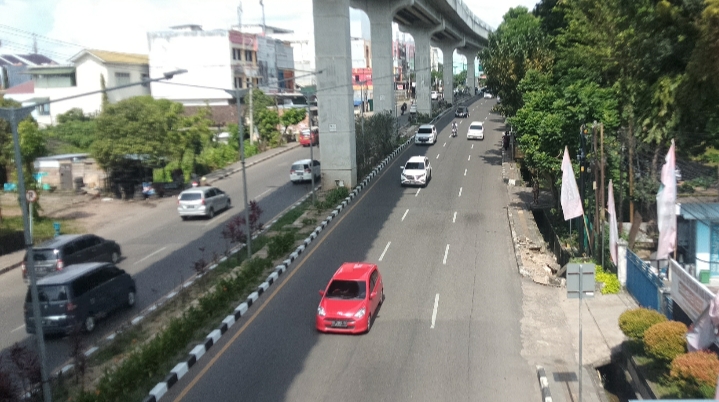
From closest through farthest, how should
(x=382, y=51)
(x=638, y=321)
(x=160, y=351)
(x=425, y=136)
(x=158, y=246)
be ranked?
1. (x=160, y=351)
2. (x=638, y=321)
3. (x=158, y=246)
4. (x=425, y=136)
5. (x=382, y=51)

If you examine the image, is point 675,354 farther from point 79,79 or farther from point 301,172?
point 79,79

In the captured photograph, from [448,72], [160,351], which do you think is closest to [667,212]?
[160,351]

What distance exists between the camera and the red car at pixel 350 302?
52.7 feet

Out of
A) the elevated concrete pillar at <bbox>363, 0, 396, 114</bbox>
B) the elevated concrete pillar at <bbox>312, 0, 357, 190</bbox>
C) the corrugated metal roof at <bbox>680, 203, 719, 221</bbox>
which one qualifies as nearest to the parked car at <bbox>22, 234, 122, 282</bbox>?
the elevated concrete pillar at <bbox>312, 0, 357, 190</bbox>

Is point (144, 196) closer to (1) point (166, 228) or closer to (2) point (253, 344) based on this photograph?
(1) point (166, 228)

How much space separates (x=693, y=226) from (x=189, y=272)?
1694cm

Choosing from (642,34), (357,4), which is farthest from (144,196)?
(642,34)

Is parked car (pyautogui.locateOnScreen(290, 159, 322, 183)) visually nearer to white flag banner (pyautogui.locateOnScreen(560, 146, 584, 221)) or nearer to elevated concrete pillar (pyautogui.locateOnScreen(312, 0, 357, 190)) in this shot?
elevated concrete pillar (pyautogui.locateOnScreen(312, 0, 357, 190))

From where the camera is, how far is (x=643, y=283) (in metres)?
18.5

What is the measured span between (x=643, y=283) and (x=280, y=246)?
39.9ft

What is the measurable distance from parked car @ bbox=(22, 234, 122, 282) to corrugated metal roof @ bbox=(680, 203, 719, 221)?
20302mm

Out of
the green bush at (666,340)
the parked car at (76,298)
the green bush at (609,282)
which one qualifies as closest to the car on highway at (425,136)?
the green bush at (609,282)

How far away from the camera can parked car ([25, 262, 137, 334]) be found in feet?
54.1

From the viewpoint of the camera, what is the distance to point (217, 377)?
45.8ft
